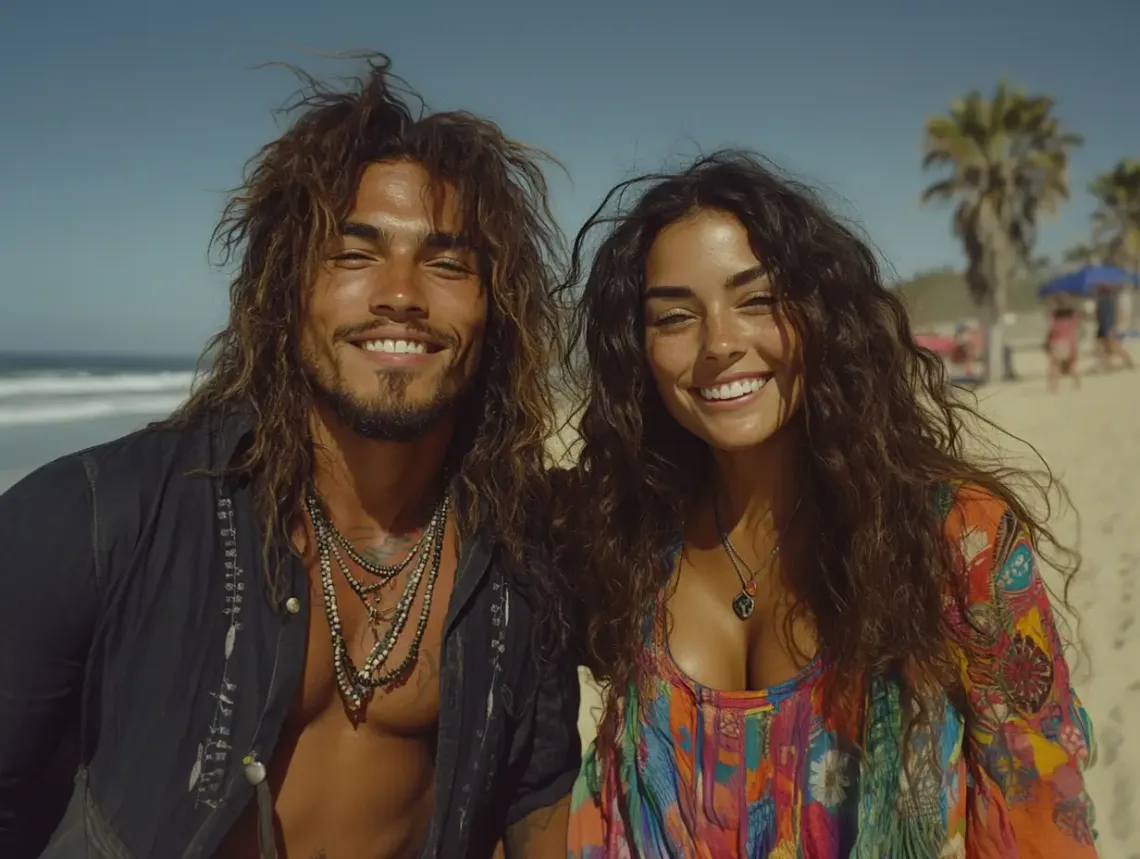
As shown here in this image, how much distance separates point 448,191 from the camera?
89.9 inches

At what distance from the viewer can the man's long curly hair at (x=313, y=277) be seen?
221cm

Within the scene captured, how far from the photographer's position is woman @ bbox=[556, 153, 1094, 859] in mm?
1834

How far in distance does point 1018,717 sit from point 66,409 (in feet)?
70.8

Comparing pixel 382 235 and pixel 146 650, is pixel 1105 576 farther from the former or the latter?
pixel 146 650

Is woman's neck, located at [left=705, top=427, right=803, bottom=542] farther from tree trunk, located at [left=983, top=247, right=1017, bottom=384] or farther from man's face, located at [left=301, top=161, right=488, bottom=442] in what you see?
tree trunk, located at [left=983, top=247, right=1017, bottom=384]

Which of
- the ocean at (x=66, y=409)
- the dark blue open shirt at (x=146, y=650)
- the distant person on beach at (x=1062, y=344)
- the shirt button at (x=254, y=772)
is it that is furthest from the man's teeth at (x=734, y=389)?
the distant person on beach at (x=1062, y=344)

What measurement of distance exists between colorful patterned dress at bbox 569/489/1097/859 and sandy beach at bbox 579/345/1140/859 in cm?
108

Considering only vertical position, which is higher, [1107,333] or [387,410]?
[387,410]

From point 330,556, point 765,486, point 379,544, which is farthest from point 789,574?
point 330,556

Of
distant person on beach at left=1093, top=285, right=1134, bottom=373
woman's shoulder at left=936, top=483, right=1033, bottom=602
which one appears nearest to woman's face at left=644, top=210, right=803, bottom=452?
woman's shoulder at left=936, top=483, right=1033, bottom=602

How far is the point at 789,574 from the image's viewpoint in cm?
223

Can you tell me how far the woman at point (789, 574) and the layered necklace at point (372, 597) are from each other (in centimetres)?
42

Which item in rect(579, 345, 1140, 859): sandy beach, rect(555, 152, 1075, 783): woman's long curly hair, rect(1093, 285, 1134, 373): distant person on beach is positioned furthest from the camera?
rect(1093, 285, 1134, 373): distant person on beach

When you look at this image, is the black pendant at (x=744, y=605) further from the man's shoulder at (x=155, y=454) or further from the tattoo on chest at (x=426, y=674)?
the man's shoulder at (x=155, y=454)
